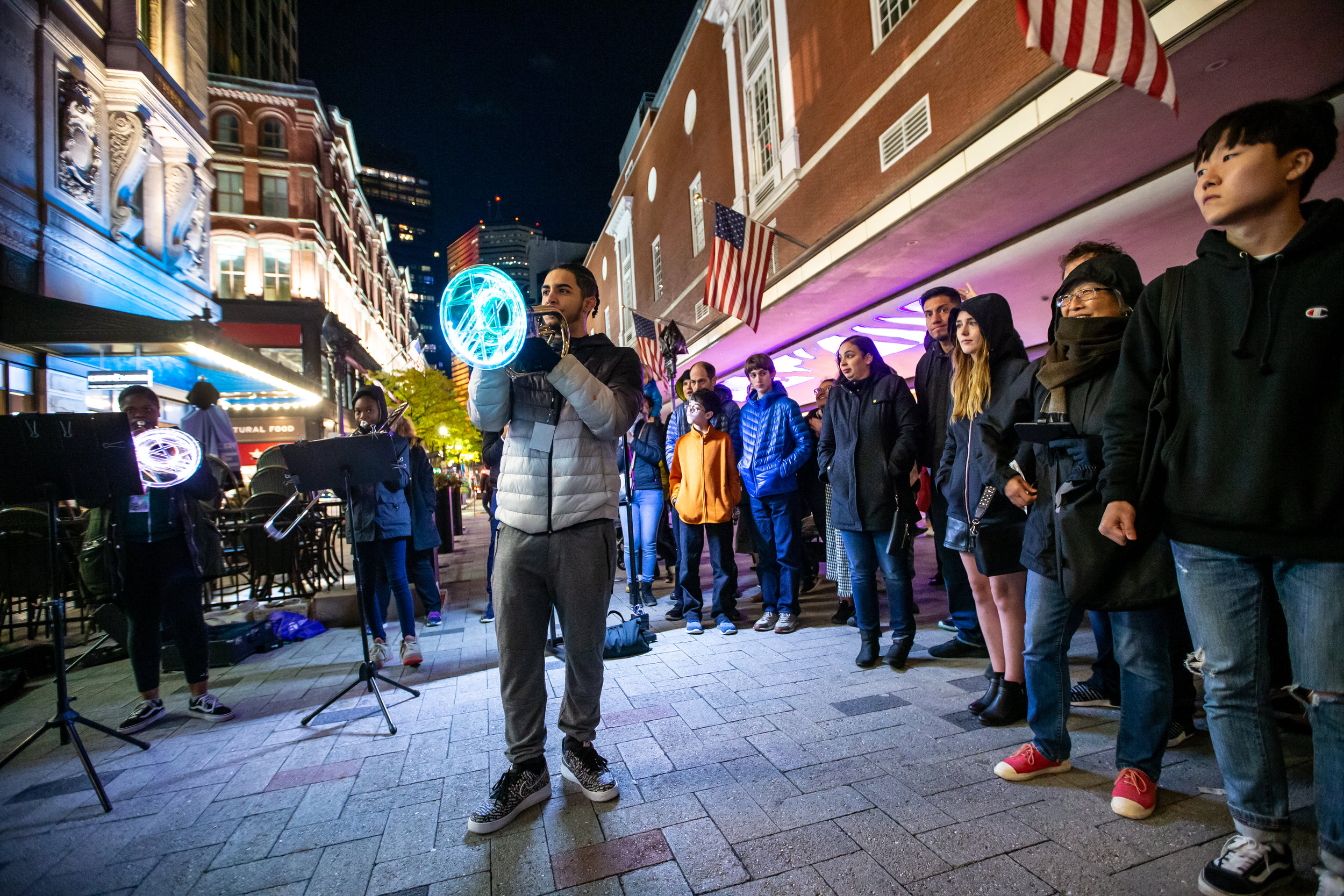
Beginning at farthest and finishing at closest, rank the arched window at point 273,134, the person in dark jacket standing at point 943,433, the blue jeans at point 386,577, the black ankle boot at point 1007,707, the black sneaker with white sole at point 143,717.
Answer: the arched window at point 273,134, the blue jeans at point 386,577, the person in dark jacket standing at point 943,433, the black sneaker with white sole at point 143,717, the black ankle boot at point 1007,707

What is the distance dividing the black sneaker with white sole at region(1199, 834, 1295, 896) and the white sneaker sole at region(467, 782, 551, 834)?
2.30 meters

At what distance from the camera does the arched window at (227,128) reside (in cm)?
2902

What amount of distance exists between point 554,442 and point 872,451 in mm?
2606

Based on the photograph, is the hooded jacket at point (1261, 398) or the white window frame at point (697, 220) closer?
the hooded jacket at point (1261, 398)

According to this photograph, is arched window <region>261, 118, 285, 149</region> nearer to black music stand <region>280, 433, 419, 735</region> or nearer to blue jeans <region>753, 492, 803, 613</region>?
black music stand <region>280, 433, 419, 735</region>

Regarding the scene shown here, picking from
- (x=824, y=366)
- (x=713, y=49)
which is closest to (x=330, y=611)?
(x=824, y=366)

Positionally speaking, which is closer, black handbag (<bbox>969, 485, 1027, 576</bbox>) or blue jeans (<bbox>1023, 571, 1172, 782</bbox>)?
blue jeans (<bbox>1023, 571, 1172, 782</bbox>)

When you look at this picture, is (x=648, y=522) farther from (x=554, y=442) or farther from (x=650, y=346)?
(x=650, y=346)

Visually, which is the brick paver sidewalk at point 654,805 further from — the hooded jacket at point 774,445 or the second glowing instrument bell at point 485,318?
the second glowing instrument bell at point 485,318

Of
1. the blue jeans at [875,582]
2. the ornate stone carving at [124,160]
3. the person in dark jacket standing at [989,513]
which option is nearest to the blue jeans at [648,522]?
the blue jeans at [875,582]

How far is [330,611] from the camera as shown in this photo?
6.45 m

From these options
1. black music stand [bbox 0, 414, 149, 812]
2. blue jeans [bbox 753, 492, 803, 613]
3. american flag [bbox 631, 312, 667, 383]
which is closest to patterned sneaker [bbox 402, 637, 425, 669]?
black music stand [bbox 0, 414, 149, 812]

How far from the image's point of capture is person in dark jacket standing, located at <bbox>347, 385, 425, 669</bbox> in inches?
185

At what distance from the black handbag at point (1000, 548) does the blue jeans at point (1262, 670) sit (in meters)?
0.99
